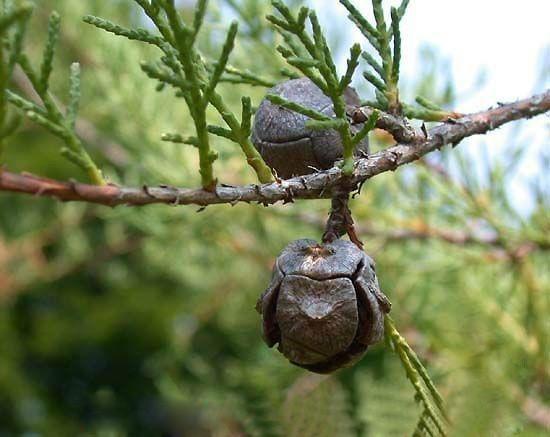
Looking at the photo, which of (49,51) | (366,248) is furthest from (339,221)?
(366,248)

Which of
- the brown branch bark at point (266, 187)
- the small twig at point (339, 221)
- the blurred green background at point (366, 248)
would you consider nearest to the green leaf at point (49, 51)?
the brown branch bark at point (266, 187)

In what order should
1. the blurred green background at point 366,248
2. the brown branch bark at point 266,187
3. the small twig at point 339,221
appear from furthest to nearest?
the blurred green background at point 366,248 → the small twig at point 339,221 → the brown branch bark at point 266,187

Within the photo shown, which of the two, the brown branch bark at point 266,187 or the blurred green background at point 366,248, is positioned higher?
the brown branch bark at point 266,187

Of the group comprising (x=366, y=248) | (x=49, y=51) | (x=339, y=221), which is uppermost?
(x=49, y=51)

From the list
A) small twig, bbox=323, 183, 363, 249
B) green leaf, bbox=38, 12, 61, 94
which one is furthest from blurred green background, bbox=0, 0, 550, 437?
green leaf, bbox=38, 12, 61, 94

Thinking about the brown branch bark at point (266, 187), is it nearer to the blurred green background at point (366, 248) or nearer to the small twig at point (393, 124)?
the small twig at point (393, 124)

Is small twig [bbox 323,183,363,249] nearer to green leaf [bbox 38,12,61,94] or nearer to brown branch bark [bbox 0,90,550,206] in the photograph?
brown branch bark [bbox 0,90,550,206]

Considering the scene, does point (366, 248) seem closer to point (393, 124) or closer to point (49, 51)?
point (393, 124)

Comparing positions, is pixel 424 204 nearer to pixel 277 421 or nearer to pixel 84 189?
pixel 277 421

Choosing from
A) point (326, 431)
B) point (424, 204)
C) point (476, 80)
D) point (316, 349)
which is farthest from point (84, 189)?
point (476, 80)
